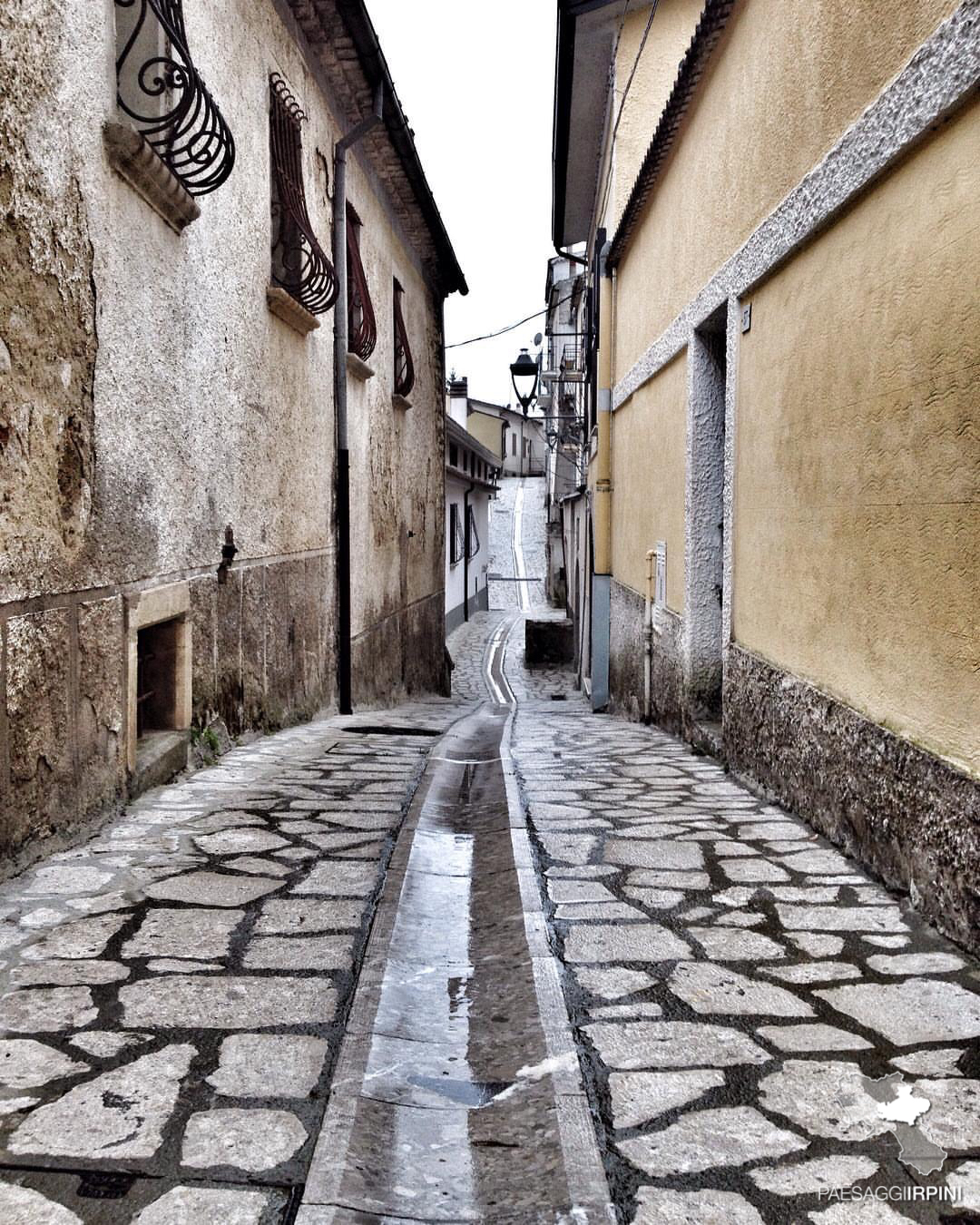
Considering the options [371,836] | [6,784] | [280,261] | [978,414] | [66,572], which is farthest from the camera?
[280,261]

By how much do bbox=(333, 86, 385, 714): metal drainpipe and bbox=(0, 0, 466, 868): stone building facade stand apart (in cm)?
10

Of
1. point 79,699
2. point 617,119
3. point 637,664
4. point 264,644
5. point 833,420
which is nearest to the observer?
point 79,699

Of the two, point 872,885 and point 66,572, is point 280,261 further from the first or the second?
point 872,885

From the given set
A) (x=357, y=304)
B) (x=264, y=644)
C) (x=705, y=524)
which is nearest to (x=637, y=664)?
(x=705, y=524)

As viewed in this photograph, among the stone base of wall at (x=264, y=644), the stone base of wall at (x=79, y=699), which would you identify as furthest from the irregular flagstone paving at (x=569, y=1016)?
the stone base of wall at (x=264, y=644)

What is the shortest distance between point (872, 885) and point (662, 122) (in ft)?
17.8

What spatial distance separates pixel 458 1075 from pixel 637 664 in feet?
23.7

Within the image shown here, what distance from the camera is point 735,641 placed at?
552 centimetres

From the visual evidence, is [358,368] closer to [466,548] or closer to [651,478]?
[651,478]

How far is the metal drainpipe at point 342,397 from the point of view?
8234mm

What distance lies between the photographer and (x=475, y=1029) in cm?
250

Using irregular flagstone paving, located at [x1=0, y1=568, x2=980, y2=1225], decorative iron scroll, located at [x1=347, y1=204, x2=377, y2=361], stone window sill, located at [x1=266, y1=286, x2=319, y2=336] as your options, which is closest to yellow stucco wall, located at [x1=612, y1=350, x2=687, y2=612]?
decorative iron scroll, located at [x1=347, y1=204, x2=377, y2=361]

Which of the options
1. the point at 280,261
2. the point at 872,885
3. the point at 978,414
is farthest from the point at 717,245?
the point at 872,885

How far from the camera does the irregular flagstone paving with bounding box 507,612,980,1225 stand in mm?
1819
